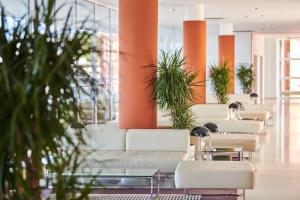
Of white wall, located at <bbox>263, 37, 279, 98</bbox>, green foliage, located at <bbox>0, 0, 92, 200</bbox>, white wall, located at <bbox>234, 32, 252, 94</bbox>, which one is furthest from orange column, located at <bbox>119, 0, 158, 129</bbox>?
white wall, located at <bbox>263, 37, 279, 98</bbox>

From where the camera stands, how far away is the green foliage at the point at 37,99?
2.72 meters

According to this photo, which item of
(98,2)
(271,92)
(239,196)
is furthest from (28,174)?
(271,92)

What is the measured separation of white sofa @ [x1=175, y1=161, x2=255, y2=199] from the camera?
6930 mm

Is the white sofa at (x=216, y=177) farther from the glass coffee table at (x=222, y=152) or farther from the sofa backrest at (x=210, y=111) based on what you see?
the sofa backrest at (x=210, y=111)

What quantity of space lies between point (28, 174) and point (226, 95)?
15.2 metres

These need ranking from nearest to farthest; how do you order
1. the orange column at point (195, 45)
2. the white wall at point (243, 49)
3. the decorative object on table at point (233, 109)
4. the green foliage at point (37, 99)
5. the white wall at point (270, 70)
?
the green foliage at point (37, 99) < the decorative object on table at point (233, 109) < the orange column at point (195, 45) < the white wall at point (243, 49) < the white wall at point (270, 70)

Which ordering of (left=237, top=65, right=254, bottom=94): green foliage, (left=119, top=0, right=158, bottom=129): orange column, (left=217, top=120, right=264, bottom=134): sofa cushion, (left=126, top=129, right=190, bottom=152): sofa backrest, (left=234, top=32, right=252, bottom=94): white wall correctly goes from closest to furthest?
(left=126, top=129, right=190, bottom=152): sofa backrest, (left=119, top=0, right=158, bottom=129): orange column, (left=217, top=120, right=264, bottom=134): sofa cushion, (left=237, top=65, right=254, bottom=94): green foliage, (left=234, top=32, right=252, bottom=94): white wall

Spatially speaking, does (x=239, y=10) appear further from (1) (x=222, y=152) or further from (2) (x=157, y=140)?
(2) (x=157, y=140)

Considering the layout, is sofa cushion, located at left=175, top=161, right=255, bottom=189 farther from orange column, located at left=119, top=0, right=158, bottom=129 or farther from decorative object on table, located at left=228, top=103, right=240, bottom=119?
decorative object on table, located at left=228, top=103, right=240, bottom=119

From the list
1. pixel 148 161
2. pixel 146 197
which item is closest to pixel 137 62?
pixel 148 161

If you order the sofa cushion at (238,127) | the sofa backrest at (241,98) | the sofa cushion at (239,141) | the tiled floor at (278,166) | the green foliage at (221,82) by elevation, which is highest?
the green foliage at (221,82)

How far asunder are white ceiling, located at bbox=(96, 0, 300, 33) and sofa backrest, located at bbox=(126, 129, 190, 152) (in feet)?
22.6

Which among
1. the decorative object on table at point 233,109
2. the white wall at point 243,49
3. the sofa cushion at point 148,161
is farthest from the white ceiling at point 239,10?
the sofa cushion at point 148,161

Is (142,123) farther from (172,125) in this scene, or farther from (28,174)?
(28,174)
